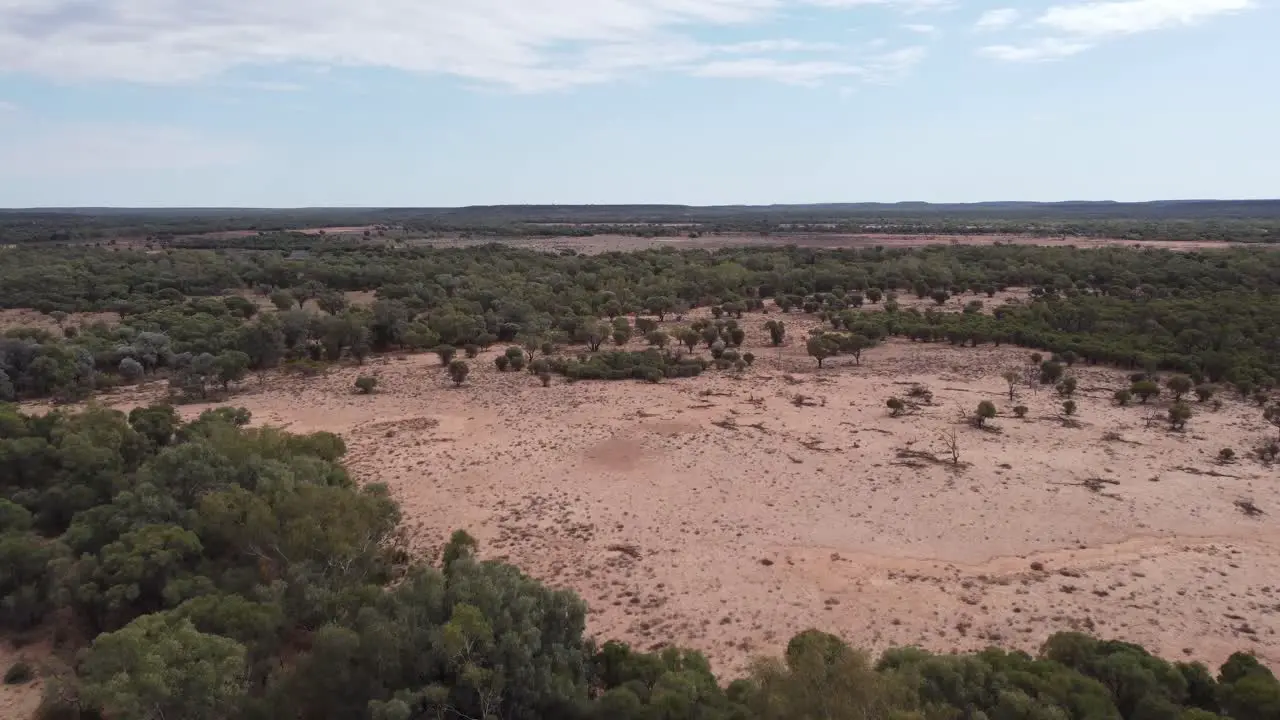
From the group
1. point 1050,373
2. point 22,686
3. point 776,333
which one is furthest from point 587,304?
point 22,686

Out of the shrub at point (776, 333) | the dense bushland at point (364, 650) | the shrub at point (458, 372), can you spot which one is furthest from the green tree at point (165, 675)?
the shrub at point (776, 333)

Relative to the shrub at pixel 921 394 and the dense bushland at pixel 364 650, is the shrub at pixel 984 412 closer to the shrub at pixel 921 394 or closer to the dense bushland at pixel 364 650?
the shrub at pixel 921 394

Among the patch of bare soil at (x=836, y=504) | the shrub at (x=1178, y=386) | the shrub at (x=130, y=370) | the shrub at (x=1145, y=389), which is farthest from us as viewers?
the shrub at (x=130, y=370)

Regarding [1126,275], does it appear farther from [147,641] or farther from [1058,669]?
[147,641]

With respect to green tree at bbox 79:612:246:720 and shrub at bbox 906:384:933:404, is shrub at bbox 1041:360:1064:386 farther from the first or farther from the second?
green tree at bbox 79:612:246:720

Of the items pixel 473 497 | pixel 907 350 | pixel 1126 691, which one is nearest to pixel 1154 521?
pixel 1126 691

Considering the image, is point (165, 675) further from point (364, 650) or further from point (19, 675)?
point (19, 675)

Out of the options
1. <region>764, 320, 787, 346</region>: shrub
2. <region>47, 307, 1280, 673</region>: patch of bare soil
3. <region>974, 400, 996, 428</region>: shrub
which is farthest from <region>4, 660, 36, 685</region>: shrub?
<region>764, 320, 787, 346</region>: shrub
